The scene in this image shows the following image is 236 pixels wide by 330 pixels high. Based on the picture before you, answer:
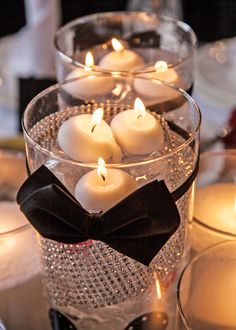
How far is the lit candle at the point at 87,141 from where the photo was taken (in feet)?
1.93

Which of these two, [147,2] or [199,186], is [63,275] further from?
[147,2]

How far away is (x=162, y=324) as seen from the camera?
0.62 m

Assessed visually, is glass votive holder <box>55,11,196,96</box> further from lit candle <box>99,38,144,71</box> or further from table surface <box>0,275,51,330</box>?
table surface <box>0,275,51,330</box>

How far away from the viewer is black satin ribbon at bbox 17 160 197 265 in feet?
1.68

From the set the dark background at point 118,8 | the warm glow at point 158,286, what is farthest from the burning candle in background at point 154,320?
the dark background at point 118,8

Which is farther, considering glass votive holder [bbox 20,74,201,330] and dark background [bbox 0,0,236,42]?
dark background [bbox 0,0,236,42]

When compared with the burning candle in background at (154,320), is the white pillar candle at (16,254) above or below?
above

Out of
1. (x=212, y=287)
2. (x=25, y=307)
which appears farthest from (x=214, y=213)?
(x=25, y=307)

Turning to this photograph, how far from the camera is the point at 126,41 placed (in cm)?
A: 86

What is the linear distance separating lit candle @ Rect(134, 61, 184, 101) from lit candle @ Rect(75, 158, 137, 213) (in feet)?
0.46

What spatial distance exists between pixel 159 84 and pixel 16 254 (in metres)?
0.23

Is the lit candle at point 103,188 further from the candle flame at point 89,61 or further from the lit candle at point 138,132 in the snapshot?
the candle flame at point 89,61

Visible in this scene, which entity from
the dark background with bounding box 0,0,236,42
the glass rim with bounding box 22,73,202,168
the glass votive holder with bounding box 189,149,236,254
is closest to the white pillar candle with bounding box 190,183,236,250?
the glass votive holder with bounding box 189,149,236,254

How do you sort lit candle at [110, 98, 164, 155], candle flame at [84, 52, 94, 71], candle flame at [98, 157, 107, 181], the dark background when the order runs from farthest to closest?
the dark background < candle flame at [84, 52, 94, 71] < lit candle at [110, 98, 164, 155] < candle flame at [98, 157, 107, 181]
